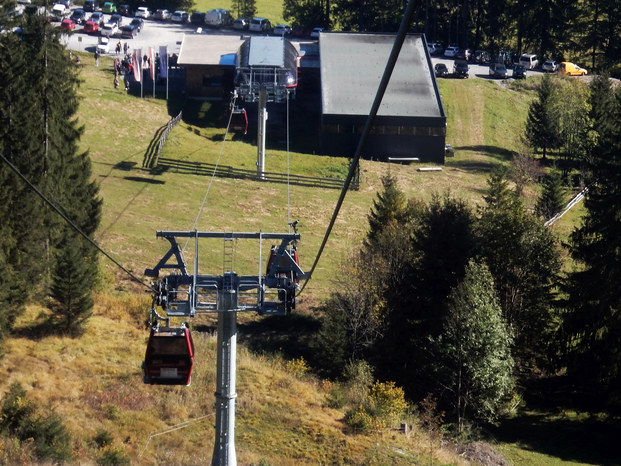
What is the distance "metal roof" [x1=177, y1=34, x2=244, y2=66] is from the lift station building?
8.43 meters

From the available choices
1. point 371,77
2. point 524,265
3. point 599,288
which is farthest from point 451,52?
point 599,288

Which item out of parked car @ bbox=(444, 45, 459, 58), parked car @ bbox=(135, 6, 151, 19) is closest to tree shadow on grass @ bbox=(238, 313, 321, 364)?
parked car @ bbox=(444, 45, 459, 58)

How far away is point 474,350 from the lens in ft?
136

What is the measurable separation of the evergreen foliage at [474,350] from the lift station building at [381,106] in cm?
3410

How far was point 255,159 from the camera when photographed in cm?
7138

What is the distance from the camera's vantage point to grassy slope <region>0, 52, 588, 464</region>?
3534 cm

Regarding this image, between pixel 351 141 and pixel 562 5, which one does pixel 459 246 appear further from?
pixel 562 5

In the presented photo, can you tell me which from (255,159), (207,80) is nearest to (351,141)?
(255,159)

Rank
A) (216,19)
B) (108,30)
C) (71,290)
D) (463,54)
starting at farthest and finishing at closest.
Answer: (216,19)
(463,54)
(108,30)
(71,290)

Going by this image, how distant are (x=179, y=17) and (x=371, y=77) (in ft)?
133

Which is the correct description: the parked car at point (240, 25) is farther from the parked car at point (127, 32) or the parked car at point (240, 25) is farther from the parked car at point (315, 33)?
the parked car at point (127, 32)

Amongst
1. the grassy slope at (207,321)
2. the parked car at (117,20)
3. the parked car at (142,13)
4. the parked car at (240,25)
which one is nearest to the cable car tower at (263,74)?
the grassy slope at (207,321)

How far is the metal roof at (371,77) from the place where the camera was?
7912cm

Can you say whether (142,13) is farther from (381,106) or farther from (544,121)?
(544,121)
